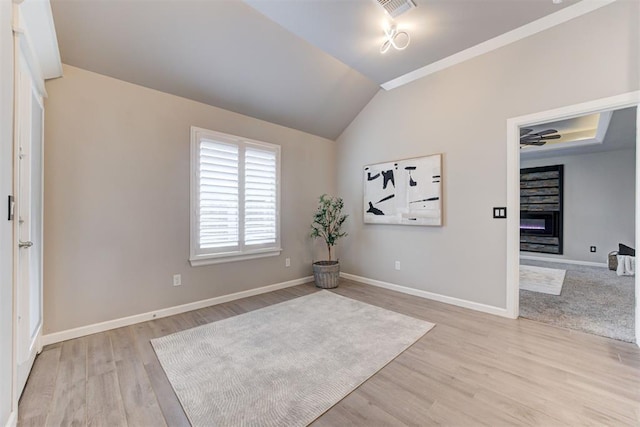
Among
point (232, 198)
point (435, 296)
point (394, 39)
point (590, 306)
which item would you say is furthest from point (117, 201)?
point (590, 306)

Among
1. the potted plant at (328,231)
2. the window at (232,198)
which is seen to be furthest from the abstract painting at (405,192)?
the window at (232,198)

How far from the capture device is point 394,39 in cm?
286

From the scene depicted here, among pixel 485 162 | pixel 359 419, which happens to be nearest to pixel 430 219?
pixel 485 162

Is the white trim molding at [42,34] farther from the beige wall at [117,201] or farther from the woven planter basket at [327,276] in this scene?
the woven planter basket at [327,276]

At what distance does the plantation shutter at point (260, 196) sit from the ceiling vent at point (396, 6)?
87.5 inches

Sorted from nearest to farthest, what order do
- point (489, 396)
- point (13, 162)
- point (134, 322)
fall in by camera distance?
point (13, 162)
point (489, 396)
point (134, 322)

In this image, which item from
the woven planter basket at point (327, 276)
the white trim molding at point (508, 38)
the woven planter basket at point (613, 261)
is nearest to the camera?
the white trim molding at point (508, 38)

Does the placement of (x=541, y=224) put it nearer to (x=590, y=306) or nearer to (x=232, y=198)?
(x=590, y=306)

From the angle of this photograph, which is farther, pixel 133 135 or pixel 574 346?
pixel 133 135

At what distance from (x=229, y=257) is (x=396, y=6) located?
330 centimetres

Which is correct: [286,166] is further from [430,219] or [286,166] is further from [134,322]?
[134,322]

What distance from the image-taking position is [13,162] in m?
1.40

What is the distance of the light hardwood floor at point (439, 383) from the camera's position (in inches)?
58.7

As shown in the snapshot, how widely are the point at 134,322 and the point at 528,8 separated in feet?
16.4
